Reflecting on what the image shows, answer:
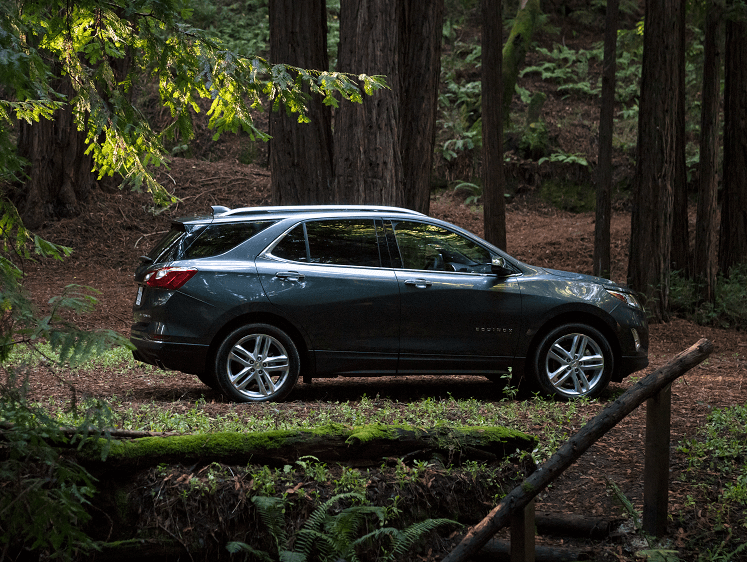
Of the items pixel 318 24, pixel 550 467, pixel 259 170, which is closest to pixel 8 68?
pixel 550 467

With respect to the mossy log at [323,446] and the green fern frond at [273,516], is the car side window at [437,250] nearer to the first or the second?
the mossy log at [323,446]

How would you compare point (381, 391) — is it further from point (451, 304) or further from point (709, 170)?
point (709, 170)

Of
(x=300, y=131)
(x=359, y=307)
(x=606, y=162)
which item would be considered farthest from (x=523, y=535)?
(x=606, y=162)

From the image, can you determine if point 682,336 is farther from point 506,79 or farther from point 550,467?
point 506,79

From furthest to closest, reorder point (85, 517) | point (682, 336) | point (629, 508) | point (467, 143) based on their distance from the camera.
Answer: point (467, 143)
point (682, 336)
point (629, 508)
point (85, 517)

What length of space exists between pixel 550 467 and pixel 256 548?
1925mm

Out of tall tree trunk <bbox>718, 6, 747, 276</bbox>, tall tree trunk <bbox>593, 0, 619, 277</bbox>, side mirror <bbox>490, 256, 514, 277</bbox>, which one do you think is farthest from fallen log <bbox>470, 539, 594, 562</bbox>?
tall tree trunk <bbox>718, 6, 747, 276</bbox>

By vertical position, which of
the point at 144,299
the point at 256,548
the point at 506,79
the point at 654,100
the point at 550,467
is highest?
the point at 506,79

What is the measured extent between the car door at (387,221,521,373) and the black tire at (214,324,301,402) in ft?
3.78

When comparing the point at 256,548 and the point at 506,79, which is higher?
the point at 506,79

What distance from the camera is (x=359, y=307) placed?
7.08 meters

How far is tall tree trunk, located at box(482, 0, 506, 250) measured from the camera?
43.4 feet

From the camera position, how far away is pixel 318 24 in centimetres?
1193

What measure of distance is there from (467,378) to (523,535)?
5.22 meters
